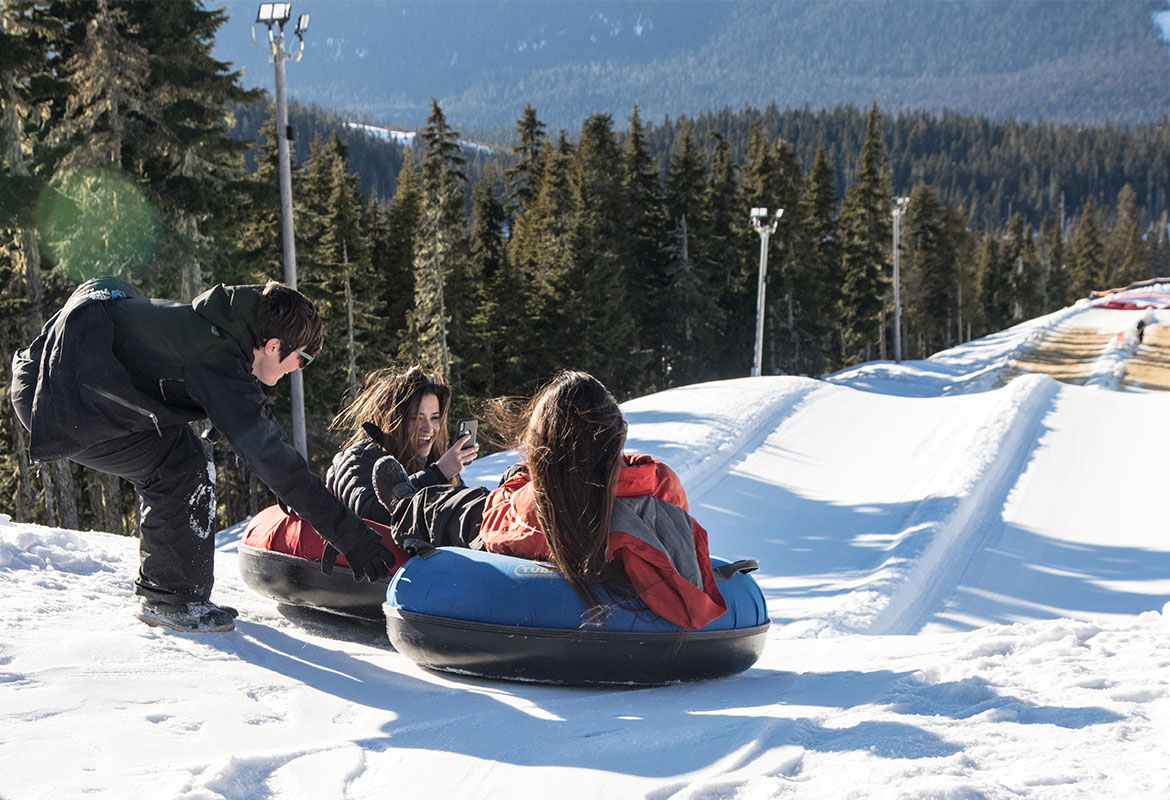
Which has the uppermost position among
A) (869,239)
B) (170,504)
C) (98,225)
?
(869,239)

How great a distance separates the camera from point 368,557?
137 inches

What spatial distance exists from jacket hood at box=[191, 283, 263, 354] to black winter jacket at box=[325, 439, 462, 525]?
1.12m

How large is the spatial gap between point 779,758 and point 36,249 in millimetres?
16080

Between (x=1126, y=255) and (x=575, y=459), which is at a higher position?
(x=1126, y=255)

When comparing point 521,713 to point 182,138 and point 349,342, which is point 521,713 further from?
point 349,342

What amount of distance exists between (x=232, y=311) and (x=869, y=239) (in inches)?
1815

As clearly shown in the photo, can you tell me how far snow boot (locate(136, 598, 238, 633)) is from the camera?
12.4ft

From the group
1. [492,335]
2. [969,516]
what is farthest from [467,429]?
[492,335]

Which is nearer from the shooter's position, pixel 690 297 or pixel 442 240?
pixel 442 240

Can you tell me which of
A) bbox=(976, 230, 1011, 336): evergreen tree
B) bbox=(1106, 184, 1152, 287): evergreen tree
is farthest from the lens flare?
bbox=(1106, 184, 1152, 287): evergreen tree

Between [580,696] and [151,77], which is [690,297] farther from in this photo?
[580,696]

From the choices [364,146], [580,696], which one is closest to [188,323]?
[580,696]

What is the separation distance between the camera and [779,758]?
8.70 feet

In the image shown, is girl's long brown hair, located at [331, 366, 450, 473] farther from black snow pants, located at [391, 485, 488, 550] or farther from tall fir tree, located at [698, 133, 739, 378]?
tall fir tree, located at [698, 133, 739, 378]
